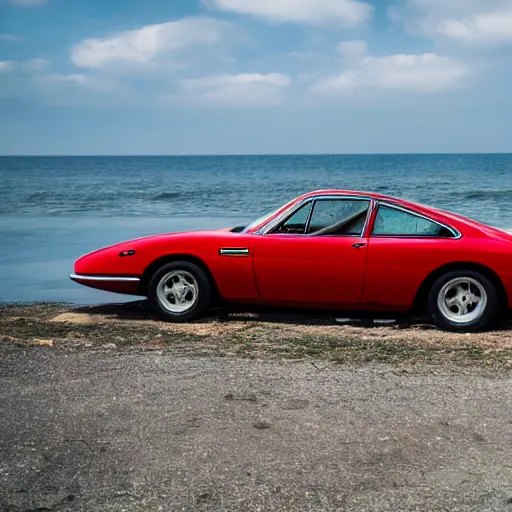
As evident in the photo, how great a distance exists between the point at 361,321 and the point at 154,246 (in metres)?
2.15

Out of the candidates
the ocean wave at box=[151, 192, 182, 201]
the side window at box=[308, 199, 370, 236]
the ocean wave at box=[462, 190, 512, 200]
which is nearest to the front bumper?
the side window at box=[308, 199, 370, 236]

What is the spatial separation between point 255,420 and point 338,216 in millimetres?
3434

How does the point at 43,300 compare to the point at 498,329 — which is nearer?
the point at 498,329

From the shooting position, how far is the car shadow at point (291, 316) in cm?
772

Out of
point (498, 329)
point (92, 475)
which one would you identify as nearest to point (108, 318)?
point (498, 329)

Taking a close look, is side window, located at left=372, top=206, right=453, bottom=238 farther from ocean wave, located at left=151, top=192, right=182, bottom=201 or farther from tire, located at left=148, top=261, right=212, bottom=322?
ocean wave, located at left=151, top=192, right=182, bottom=201

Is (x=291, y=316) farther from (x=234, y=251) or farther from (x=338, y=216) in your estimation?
(x=338, y=216)

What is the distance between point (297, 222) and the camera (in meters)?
7.78

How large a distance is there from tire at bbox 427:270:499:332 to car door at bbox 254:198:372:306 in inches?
28.4

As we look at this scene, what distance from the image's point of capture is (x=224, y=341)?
6.82 metres

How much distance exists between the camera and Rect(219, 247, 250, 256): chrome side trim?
7.66 meters

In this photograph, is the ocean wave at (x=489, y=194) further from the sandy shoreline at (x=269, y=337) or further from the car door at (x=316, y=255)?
the sandy shoreline at (x=269, y=337)

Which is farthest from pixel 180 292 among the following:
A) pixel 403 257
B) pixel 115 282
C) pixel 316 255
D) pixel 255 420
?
pixel 255 420

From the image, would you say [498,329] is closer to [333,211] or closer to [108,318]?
[333,211]
